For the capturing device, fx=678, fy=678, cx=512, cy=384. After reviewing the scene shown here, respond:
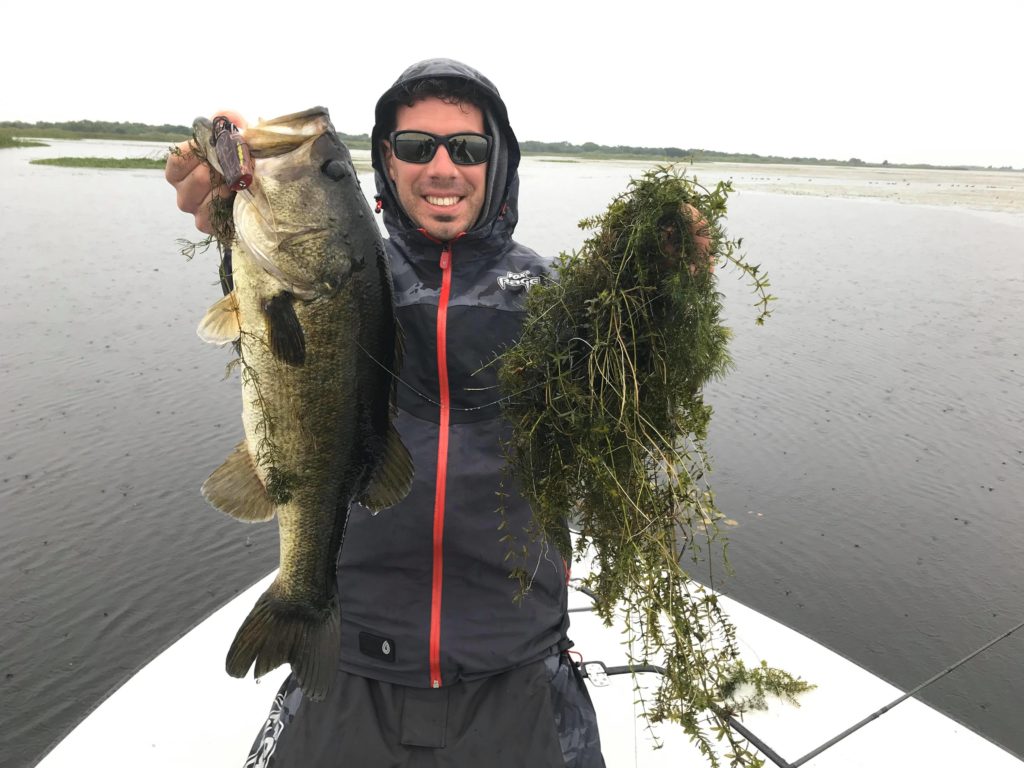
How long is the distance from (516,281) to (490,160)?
613mm

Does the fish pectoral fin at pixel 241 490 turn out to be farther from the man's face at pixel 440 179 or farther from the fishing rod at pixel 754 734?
the fishing rod at pixel 754 734

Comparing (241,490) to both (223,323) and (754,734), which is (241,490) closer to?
(223,323)

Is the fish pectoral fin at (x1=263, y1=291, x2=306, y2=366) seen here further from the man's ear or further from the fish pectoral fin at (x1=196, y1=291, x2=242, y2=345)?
the man's ear

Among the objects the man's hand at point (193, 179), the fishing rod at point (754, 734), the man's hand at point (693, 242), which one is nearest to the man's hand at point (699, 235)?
the man's hand at point (693, 242)

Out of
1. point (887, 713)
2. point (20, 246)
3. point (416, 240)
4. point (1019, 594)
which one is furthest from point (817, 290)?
point (20, 246)

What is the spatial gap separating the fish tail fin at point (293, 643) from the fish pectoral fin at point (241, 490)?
35 cm

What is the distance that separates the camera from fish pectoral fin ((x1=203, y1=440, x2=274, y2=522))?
9.42ft

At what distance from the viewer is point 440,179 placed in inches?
120

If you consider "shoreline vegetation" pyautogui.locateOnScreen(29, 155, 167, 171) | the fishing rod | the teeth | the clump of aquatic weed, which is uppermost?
the teeth

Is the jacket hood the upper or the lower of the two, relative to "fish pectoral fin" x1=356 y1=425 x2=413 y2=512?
upper

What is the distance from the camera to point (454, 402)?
301cm

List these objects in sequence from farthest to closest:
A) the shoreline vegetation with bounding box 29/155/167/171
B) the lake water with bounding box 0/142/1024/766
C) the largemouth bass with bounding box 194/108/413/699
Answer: the shoreline vegetation with bounding box 29/155/167/171 < the lake water with bounding box 0/142/1024/766 < the largemouth bass with bounding box 194/108/413/699

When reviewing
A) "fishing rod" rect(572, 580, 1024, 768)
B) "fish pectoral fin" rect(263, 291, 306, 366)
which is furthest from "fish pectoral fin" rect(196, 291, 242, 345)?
"fishing rod" rect(572, 580, 1024, 768)

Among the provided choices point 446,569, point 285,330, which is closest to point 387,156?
point 285,330
